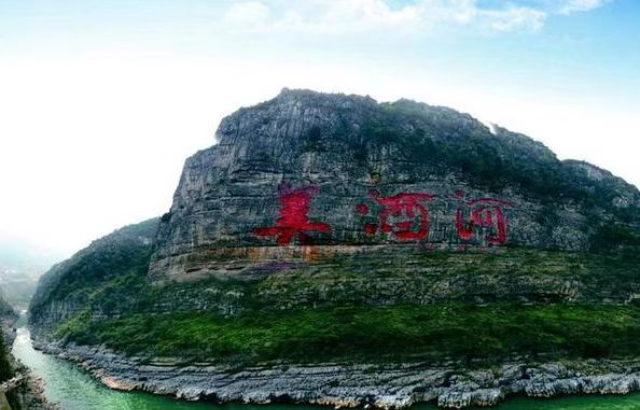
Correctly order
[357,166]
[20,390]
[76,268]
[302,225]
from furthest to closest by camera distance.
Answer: [76,268]
[357,166]
[302,225]
[20,390]

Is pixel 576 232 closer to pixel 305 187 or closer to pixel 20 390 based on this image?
pixel 305 187

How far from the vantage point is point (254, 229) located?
209 feet

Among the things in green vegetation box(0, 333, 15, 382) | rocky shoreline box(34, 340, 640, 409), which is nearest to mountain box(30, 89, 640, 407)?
rocky shoreline box(34, 340, 640, 409)

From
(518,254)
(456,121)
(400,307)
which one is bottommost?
(400,307)

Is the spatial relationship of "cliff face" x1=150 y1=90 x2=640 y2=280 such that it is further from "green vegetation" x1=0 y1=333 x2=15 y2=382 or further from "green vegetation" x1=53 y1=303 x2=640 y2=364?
"green vegetation" x1=0 y1=333 x2=15 y2=382

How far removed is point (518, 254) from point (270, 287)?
26.1m

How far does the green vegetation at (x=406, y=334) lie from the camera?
43.2 m

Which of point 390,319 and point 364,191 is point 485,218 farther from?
point 390,319

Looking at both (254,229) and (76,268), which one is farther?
(76,268)

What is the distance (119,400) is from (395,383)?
883 inches

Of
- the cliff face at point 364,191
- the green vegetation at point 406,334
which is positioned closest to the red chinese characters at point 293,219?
the cliff face at point 364,191

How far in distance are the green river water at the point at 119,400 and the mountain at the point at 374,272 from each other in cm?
118

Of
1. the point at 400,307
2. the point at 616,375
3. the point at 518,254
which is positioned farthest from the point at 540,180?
the point at 616,375

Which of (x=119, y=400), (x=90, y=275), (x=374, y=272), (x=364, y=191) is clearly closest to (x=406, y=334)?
(x=374, y=272)
